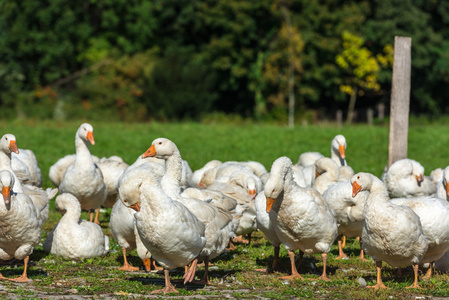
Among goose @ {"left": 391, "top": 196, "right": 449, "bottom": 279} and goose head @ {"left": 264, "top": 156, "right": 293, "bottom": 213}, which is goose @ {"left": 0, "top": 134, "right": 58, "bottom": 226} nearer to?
goose head @ {"left": 264, "top": 156, "right": 293, "bottom": 213}

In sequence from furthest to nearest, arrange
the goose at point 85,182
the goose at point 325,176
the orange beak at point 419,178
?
the orange beak at point 419,178 < the goose at point 85,182 < the goose at point 325,176

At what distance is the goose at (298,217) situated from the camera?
9.30 metres

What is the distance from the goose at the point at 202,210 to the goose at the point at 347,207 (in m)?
2.05

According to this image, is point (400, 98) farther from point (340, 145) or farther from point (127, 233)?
point (127, 233)

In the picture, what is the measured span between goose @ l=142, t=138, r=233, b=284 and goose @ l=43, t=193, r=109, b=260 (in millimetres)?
1898

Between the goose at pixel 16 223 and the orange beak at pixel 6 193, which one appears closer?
the orange beak at pixel 6 193

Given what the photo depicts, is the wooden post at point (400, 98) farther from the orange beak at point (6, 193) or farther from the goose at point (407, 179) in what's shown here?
the orange beak at point (6, 193)

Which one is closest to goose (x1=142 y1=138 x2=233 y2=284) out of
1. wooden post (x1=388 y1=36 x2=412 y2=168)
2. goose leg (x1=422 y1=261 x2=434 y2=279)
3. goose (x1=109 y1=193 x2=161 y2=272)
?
goose (x1=109 y1=193 x2=161 y2=272)

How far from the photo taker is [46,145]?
84.1 ft

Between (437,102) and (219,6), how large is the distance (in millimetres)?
18547

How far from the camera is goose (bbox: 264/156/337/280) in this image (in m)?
9.30

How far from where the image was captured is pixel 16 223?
895 cm

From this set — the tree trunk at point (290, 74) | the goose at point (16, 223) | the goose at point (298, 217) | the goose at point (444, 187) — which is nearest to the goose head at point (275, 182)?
the goose at point (298, 217)

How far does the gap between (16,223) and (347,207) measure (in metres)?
5.20
